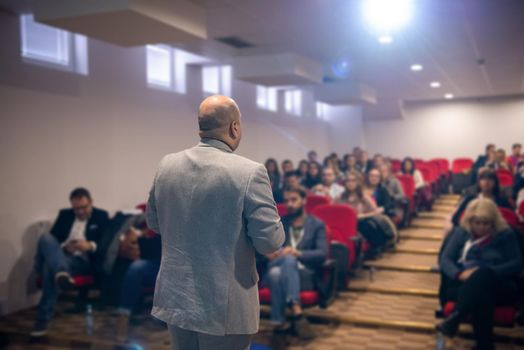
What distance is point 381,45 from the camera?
6965mm

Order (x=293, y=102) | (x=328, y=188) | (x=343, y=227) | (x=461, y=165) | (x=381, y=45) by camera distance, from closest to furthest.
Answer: (x=343, y=227), (x=381, y=45), (x=328, y=188), (x=461, y=165), (x=293, y=102)

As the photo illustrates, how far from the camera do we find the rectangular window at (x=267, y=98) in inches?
398

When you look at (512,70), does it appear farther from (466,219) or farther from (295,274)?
(295,274)

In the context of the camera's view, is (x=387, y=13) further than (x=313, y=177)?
No

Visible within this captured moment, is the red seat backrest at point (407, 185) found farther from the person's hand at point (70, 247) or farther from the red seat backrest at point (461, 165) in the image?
the person's hand at point (70, 247)

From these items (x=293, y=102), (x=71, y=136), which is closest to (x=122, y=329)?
(x=71, y=136)

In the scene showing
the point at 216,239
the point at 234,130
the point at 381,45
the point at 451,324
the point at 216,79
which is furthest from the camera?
the point at 216,79

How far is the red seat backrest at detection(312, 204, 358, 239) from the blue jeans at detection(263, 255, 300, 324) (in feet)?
3.82

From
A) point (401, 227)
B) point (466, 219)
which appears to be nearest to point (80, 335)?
point (466, 219)

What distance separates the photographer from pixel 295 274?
3.88 m

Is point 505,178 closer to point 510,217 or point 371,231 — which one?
point 371,231

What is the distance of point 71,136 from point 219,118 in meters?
4.37

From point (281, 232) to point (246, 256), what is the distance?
13 cm

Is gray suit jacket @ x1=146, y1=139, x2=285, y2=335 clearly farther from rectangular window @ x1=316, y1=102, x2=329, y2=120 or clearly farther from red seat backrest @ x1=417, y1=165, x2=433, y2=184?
rectangular window @ x1=316, y1=102, x2=329, y2=120
